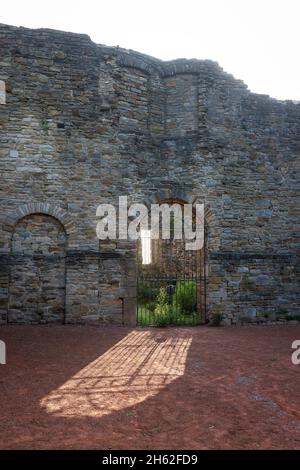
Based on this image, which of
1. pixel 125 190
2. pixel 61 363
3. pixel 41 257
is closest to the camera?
pixel 61 363

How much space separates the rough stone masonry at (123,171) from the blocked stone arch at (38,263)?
2 centimetres

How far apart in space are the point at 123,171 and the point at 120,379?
232 inches

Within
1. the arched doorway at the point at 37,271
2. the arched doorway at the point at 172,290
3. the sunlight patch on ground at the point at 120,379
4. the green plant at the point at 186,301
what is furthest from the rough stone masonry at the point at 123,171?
the sunlight patch on ground at the point at 120,379

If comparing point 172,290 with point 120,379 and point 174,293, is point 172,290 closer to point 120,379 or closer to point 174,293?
point 174,293

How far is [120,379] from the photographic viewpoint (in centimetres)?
489

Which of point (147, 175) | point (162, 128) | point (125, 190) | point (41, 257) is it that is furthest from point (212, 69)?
point (41, 257)

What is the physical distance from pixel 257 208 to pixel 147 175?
3.23 m

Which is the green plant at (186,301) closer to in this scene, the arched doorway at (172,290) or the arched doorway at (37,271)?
the arched doorway at (172,290)

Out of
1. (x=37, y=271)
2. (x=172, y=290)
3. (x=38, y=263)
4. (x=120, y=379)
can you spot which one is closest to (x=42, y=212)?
(x=38, y=263)

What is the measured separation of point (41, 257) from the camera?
8.85 meters

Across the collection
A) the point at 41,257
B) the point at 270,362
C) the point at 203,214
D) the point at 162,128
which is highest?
the point at 162,128

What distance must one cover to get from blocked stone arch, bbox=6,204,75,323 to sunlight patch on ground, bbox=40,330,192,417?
7.89 ft
